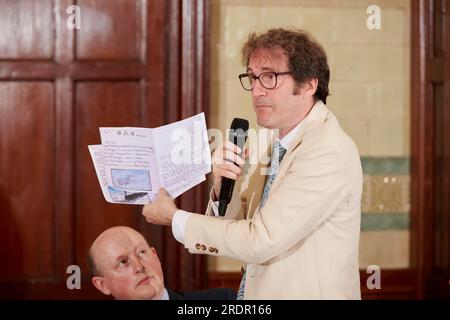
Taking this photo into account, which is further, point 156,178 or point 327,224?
point 156,178

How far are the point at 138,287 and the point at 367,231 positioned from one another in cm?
129

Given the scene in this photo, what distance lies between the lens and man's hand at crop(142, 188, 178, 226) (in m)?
1.86

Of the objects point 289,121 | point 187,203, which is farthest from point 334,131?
point 187,203

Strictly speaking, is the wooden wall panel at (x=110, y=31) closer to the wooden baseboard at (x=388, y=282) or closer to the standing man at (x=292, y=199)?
the standing man at (x=292, y=199)

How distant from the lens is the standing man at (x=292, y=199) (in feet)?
5.57

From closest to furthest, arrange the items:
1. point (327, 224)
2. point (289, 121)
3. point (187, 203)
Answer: point (327, 224), point (289, 121), point (187, 203)

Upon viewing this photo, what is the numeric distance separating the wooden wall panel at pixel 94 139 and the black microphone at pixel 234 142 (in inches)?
28.9

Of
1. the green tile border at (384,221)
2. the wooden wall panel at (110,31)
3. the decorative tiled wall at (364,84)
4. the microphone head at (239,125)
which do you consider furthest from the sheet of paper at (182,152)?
the green tile border at (384,221)

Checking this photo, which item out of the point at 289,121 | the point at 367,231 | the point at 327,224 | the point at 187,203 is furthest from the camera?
the point at 367,231

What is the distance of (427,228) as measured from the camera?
2902mm

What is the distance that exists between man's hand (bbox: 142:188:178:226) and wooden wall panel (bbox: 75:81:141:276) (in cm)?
72

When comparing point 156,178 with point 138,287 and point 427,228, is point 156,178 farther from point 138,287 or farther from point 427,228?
point 427,228

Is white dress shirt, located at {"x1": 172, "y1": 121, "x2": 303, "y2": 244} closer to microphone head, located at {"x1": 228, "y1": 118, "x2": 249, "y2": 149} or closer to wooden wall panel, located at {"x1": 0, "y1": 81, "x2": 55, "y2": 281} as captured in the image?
microphone head, located at {"x1": 228, "y1": 118, "x2": 249, "y2": 149}

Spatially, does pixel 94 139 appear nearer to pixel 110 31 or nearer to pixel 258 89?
pixel 110 31
